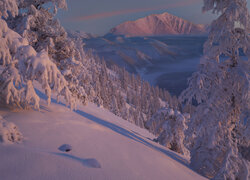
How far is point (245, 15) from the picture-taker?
6.26 m

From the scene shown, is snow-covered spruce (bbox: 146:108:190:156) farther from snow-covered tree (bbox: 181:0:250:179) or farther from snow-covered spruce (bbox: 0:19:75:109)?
snow-covered spruce (bbox: 0:19:75:109)

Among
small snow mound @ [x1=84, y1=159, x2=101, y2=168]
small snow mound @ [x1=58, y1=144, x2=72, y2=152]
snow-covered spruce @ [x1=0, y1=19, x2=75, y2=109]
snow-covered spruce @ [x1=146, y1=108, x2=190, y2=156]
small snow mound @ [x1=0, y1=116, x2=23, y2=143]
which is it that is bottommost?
snow-covered spruce @ [x1=146, y1=108, x2=190, y2=156]

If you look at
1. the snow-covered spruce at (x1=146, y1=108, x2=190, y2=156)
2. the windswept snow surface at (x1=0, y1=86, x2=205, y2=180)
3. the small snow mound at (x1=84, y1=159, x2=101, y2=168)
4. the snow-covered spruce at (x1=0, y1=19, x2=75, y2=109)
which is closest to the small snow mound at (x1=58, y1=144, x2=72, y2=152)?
the windswept snow surface at (x1=0, y1=86, x2=205, y2=180)

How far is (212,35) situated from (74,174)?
727 centimetres

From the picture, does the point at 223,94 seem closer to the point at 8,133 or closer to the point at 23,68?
the point at 23,68

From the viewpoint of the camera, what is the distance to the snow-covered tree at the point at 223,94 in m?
6.56

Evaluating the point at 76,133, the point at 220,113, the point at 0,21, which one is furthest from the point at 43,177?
the point at 220,113

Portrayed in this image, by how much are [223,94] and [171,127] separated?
7.18 m

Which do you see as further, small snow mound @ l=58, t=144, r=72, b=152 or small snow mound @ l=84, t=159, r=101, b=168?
small snow mound @ l=58, t=144, r=72, b=152

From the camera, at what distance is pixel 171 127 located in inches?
536

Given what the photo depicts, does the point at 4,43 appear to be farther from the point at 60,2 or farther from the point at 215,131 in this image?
the point at 215,131

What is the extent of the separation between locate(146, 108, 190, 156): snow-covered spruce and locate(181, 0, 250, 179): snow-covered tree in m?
5.70

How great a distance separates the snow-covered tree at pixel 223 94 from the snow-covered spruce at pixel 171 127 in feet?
18.7

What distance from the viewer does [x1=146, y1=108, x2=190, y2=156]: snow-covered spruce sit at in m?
13.2
